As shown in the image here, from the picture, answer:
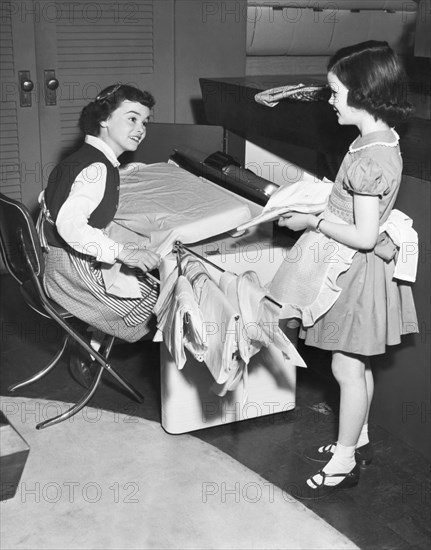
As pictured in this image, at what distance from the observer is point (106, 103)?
2490 millimetres

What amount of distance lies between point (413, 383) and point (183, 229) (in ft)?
2.78

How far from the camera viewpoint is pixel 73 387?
295 cm

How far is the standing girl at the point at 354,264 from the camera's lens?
2.01 metres

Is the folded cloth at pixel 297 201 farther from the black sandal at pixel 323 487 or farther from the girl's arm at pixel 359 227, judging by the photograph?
the black sandal at pixel 323 487

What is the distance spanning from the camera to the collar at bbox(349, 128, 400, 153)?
205 centimetres

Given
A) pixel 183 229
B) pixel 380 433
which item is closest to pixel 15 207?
pixel 183 229

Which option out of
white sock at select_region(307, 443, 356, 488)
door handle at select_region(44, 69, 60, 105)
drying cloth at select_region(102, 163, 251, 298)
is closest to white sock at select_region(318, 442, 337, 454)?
white sock at select_region(307, 443, 356, 488)

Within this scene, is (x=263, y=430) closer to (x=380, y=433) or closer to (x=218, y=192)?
(x=380, y=433)

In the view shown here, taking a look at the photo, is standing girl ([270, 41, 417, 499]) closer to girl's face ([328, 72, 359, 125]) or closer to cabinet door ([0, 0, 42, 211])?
girl's face ([328, 72, 359, 125])

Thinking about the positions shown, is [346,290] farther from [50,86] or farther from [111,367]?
[50,86]

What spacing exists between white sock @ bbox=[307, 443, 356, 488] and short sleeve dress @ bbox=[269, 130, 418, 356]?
329 mm

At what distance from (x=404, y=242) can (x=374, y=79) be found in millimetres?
453

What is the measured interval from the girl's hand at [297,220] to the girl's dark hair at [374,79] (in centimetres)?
32

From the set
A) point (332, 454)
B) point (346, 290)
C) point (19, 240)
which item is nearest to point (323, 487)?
point (332, 454)
